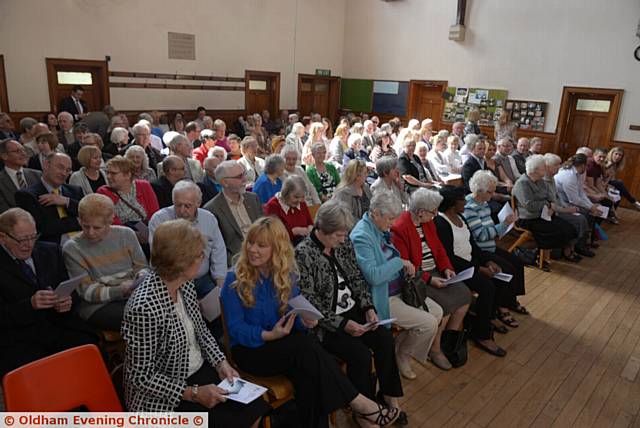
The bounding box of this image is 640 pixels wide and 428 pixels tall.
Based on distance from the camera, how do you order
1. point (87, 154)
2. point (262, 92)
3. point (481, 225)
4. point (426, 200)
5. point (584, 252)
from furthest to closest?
1. point (262, 92)
2. point (584, 252)
3. point (481, 225)
4. point (87, 154)
5. point (426, 200)

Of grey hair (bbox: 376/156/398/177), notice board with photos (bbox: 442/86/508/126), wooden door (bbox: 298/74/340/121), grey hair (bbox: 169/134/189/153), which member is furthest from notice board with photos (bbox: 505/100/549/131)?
grey hair (bbox: 169/134/189/153)

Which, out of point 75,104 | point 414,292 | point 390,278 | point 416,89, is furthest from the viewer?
point 416,89

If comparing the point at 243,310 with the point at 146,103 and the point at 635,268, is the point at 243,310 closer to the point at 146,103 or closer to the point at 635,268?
the point at 635,268

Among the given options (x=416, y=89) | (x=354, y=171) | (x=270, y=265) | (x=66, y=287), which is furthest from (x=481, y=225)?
(x=416, y=89)

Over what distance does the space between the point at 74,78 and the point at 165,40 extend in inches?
79.7

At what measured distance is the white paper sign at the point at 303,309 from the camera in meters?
2.17

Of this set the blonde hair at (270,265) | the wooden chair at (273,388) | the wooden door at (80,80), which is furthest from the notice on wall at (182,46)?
the wooden chair at (273,388)

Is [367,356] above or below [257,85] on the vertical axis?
below

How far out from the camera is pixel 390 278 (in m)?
2.77

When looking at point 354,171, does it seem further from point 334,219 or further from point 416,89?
point 416,89

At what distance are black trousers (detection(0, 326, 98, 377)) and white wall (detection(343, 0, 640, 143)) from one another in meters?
10.2

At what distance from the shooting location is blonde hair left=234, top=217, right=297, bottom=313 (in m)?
2.15

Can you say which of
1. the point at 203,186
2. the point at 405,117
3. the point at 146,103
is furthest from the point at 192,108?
the point at 203,186

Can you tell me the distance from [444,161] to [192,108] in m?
6.02
